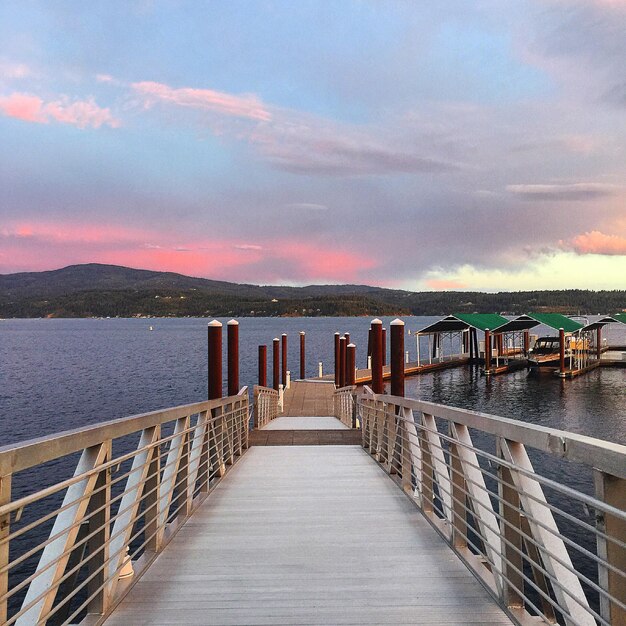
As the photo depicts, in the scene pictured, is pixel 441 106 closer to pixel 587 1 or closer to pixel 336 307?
pixel 587 1

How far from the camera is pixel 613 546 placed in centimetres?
215

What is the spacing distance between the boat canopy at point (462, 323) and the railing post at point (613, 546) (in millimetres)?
40175

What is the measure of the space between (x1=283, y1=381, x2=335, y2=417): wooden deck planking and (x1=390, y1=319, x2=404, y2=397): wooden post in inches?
398

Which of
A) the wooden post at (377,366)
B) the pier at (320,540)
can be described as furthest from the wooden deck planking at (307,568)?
the wooden post at (377,366)

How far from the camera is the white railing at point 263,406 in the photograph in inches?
557

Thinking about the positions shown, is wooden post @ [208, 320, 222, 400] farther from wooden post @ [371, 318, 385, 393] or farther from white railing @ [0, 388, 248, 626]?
white railing @ [0, 388, 248, 626]

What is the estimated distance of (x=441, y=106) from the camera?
25547mm

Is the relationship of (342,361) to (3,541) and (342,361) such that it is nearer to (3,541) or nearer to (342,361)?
(342,361)

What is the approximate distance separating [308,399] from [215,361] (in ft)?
51.2

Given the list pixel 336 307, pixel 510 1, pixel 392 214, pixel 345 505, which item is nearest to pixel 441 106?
pixel 510 1

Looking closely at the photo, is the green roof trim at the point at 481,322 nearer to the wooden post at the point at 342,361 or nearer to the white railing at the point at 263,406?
the wooden post at the point at 342,361

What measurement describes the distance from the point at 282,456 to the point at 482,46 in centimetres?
1512

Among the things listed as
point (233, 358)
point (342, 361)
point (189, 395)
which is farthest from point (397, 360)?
A: point (189, 395)

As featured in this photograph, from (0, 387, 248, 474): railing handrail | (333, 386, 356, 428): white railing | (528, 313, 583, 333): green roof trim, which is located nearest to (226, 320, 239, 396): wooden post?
(333, 386, 356, 428): white railing
